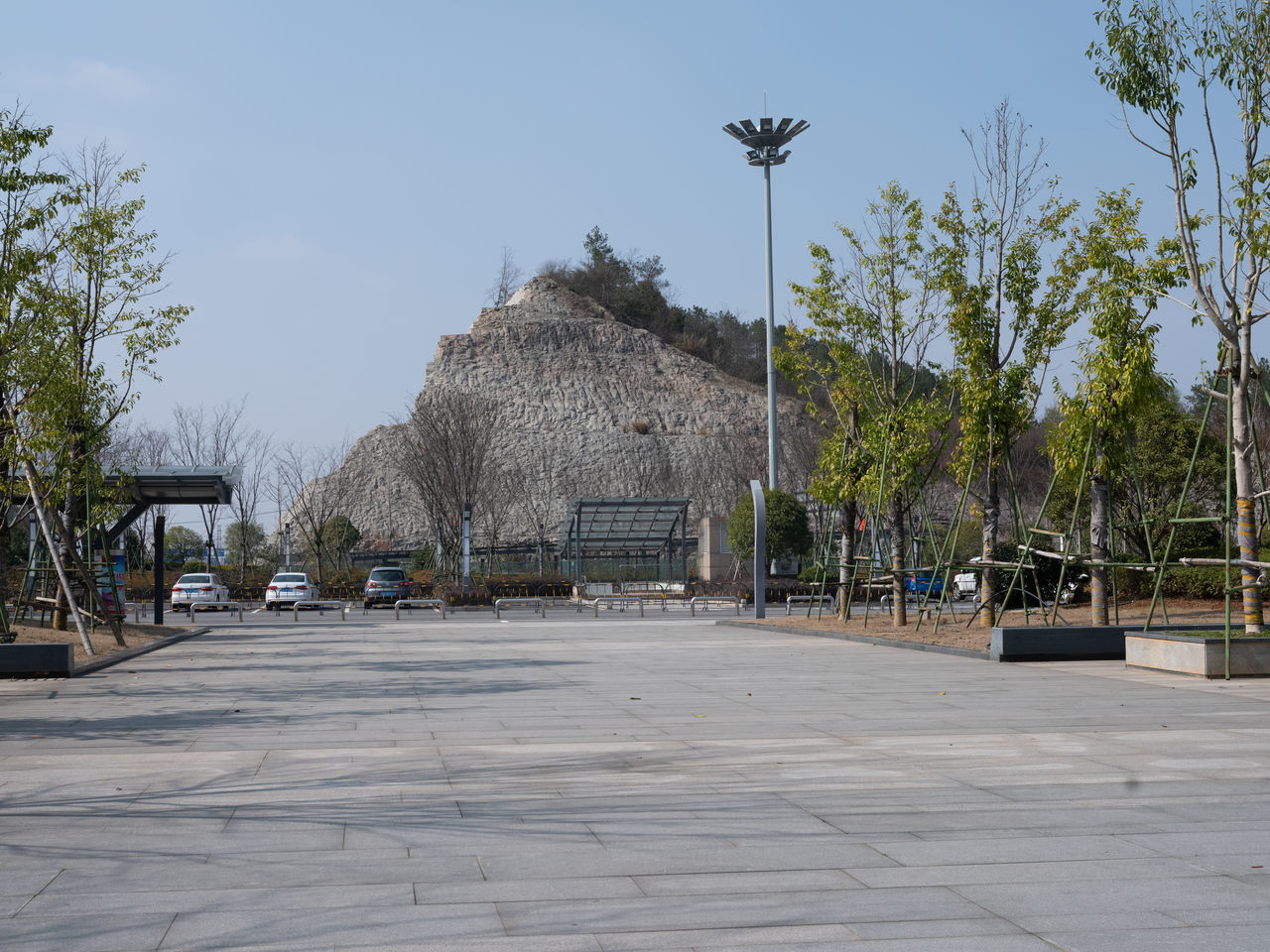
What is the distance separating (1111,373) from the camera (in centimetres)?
1777

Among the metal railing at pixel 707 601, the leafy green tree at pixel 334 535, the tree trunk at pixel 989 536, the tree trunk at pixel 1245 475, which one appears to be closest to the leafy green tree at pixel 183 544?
the leafy green tree at pixel 334 535

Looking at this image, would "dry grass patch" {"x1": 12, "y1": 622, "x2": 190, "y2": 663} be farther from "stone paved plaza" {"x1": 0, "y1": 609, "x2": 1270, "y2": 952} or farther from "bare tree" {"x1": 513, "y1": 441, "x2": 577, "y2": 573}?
"bare tree" {"x1": 513, "y1": 441, "x2": 577, "y2": 573}

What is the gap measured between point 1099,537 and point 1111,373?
2649 mm

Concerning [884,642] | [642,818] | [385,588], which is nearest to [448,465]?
[385,588]

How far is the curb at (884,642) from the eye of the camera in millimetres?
17281

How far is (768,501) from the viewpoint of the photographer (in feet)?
151

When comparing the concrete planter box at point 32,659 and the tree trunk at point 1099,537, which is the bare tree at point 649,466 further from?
the concrete planter box at point 32,659

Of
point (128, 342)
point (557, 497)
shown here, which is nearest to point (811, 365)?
point (128, 342)

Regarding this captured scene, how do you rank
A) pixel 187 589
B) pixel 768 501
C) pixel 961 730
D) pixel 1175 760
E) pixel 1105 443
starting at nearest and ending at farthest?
pixel 1175 760, pixel 961 730, pixel 1105 443, pixel 187 589, pixel 768 501

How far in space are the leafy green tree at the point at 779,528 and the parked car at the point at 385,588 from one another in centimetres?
1382

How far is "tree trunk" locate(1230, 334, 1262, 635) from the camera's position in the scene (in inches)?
565

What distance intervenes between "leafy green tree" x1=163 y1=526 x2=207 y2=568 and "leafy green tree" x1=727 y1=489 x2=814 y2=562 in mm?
27467

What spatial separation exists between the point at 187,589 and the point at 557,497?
5969 cm

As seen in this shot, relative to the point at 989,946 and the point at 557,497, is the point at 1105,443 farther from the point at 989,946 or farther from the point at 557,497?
the point at 557,497
